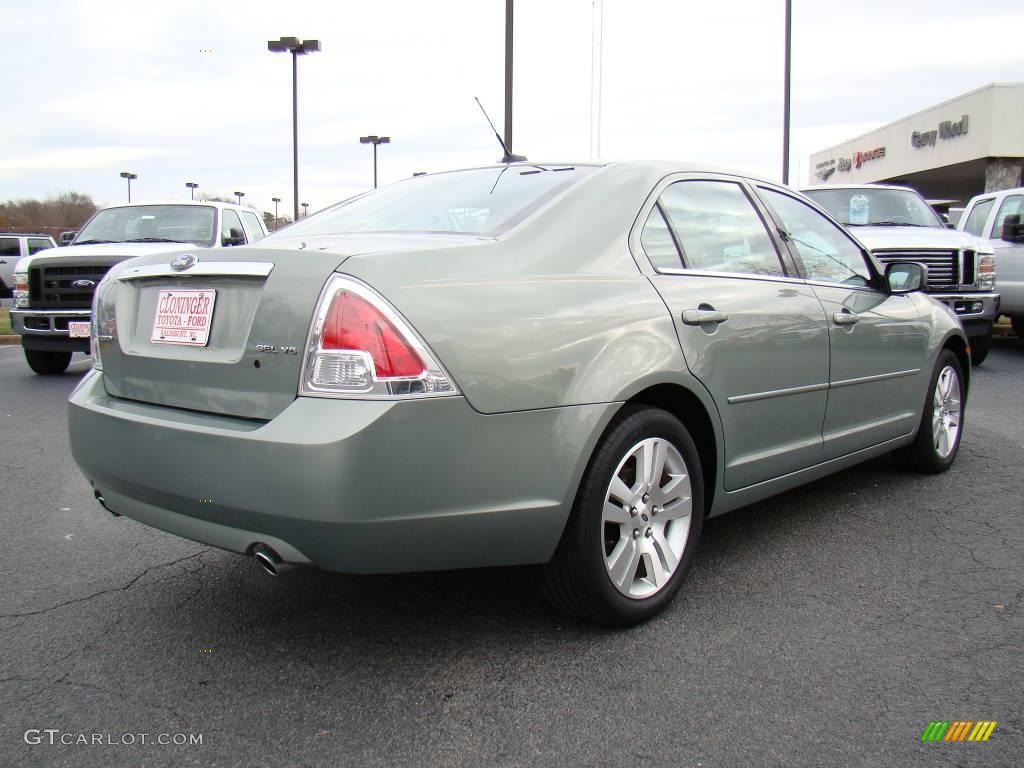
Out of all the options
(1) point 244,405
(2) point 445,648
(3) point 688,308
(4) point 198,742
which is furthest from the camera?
(3) point 688,308

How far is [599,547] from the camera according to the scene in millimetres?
2889

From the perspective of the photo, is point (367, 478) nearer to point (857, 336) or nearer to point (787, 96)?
point (857, 336)

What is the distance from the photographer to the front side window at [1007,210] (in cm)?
1166

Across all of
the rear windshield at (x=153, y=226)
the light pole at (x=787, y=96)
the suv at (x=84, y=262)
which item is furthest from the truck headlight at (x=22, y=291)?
the light pole at (x=787, y=96)

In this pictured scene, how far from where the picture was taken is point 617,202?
3.28 m

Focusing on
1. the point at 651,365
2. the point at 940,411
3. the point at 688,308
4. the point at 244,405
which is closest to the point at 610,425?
the point at 651,365

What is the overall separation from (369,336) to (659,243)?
136 centimetres

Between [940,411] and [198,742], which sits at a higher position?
[940,411]

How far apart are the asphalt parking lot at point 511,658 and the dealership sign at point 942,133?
95.3 feet

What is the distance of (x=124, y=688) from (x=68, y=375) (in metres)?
8.43

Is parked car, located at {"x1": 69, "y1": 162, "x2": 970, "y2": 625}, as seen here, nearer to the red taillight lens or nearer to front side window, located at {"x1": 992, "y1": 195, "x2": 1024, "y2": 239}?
the red taillight lens

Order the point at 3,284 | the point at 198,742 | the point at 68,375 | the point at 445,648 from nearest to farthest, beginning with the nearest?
the point at 198,742 → the point at 445,648 → the point at 68,375 → the point at 3,284

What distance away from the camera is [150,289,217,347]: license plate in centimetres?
279

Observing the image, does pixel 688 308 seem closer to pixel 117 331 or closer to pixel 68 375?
pixel 117 331
